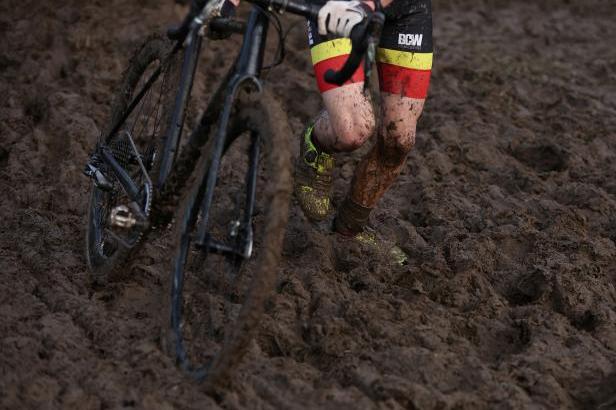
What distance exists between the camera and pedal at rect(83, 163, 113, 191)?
3830mm

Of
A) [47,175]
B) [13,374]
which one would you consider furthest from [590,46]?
[13,374]

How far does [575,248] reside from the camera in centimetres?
437

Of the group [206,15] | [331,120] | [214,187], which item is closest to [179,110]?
[206,15]

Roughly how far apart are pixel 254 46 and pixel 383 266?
147cm

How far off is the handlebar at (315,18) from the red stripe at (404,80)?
790 millimetres

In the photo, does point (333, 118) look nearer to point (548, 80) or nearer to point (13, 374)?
point (13, 374)

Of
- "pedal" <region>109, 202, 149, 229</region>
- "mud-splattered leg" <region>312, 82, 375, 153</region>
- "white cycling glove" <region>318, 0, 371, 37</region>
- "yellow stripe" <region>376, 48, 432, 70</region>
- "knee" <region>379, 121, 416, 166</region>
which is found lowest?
"pedal" <region>109, 202, 149, 229</region>

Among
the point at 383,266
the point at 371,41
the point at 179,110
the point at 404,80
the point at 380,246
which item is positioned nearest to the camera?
the point at 371,41

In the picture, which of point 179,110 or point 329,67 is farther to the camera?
point 329,67

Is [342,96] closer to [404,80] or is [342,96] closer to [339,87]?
[339,87]

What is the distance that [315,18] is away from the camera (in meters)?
3.11

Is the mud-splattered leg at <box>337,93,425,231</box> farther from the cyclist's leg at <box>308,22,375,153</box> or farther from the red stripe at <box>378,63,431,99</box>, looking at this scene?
the cyclist's leg at <box>308,22,375,153</box>

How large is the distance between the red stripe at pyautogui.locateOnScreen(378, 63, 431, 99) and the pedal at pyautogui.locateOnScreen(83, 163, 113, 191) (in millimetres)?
1437

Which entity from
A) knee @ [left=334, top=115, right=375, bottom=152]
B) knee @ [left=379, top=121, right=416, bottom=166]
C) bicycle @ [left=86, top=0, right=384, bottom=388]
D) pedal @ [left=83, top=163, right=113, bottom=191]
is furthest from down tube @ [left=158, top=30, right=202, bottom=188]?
knee @ [left=379, top=121, right=416, bottom=166]
